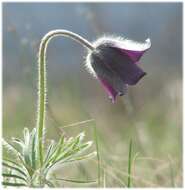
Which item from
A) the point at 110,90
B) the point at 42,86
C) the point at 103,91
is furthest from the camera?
the point at 103,91

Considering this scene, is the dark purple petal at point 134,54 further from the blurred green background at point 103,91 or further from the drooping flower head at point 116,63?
the blurred green background at point 103,91

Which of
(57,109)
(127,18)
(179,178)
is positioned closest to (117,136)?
(57,109)

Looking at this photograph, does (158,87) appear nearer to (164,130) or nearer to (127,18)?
(127,18)

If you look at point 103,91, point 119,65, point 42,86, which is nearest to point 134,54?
point 119,65

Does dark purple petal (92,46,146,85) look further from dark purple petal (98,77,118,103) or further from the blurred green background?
the blurred green background

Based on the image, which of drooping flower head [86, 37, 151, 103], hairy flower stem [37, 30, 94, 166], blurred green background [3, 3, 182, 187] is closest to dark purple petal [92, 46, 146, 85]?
drooping flower head [86, 37, 151, 103]

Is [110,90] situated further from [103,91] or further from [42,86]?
[103,91]

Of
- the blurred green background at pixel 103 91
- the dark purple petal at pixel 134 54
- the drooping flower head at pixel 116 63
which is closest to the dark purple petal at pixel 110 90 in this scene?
the drooping flower head at pixel 116 63
